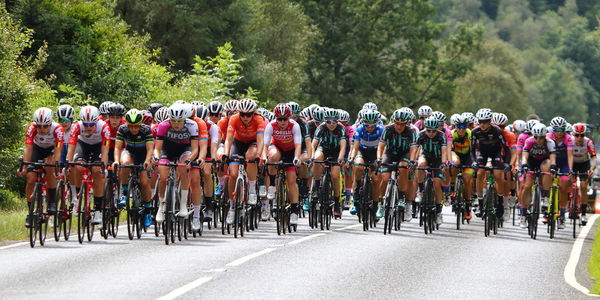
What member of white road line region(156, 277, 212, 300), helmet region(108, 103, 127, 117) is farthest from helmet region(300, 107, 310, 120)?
white road line region(156, 277, 212, 300)

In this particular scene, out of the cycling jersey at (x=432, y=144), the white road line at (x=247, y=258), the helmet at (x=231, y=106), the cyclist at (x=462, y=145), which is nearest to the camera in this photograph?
the white road line at (x=247, y=258)

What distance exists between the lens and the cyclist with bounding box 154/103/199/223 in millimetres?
16859

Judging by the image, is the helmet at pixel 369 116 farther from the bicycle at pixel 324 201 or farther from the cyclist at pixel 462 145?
the cyclist at pixel 462 145

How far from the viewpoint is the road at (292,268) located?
12000 mm

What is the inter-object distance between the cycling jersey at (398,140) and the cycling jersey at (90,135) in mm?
4904

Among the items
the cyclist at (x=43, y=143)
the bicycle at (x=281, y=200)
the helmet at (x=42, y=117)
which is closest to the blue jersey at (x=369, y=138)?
the bicycle at (x=281, y=200)

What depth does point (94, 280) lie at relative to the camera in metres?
12.6

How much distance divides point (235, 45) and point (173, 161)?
132 feet

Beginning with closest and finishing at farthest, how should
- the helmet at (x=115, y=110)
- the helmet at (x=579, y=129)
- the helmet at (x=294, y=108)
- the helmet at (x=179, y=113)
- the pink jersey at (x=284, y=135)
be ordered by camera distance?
the helmet at (x=179, y=113) < the helmet at (x=115, y=110) < the pink jersey at (x=284, y=135) < the helmet at (x=294, y=108) < the helmet at (x=579, y=129)

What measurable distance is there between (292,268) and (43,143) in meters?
5.47

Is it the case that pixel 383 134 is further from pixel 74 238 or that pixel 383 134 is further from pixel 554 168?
pixel 74 238

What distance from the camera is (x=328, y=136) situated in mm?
21516

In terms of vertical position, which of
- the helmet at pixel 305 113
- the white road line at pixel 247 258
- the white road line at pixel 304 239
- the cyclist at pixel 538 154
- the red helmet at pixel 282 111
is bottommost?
the white road line at pixel 247 258

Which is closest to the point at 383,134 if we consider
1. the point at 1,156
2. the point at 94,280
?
the point at 94,280
